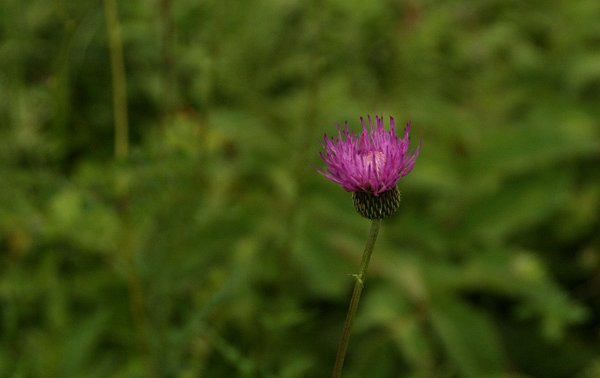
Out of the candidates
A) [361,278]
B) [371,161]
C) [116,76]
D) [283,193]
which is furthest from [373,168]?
[283,193]

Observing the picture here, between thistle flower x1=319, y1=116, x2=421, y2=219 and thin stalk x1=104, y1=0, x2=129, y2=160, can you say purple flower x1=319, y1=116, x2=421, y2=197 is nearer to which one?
thistle flower x1=319, y1=116, x2=421, y2=219

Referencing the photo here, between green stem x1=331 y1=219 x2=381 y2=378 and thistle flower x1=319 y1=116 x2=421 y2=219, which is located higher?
thistle flower x1=319 y1=116 x2=421 y2=219

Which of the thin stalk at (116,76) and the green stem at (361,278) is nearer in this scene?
the green stem at (361,278)

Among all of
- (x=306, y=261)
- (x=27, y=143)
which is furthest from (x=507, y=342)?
(x=27, y=143)

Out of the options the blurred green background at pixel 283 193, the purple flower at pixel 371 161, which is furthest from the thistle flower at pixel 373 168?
the blurred green background at pixel 283 193

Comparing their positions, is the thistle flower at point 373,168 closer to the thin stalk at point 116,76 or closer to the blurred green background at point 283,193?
the blurred green background at point 283,193

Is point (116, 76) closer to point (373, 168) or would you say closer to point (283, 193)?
point (283, 193)

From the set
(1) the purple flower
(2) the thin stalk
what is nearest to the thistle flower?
(1) the purple flower
